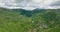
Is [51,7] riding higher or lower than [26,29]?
higher

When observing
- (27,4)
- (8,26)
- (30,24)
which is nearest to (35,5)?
(27,4)

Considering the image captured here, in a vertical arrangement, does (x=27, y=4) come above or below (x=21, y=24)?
above

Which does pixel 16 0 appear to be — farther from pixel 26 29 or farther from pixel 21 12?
pixel 26 29

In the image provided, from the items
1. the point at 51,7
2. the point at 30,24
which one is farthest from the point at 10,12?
the point at 51,7

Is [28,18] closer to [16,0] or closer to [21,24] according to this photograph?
[21,24]

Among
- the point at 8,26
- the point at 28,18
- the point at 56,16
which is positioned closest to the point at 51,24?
the point at 56,16
